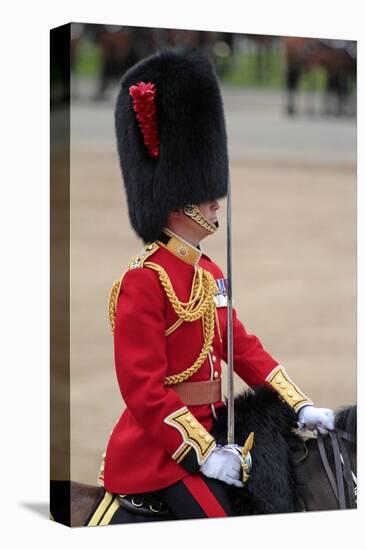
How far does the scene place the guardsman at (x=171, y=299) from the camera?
310cm

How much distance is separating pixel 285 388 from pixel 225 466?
0.39 metres

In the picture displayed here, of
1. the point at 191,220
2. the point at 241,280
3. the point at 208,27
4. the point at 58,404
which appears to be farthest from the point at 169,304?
the point at 241,280

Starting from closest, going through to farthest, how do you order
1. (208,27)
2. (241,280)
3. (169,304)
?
(169,304), (208,27), (241,280)

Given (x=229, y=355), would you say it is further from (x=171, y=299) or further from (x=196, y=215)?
(x=196, y=215)

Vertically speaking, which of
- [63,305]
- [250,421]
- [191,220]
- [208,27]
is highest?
[208,27]

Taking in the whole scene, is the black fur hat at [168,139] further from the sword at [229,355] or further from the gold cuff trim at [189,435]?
the gold cuff trim at [189,435]

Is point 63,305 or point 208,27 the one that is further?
point 208,27

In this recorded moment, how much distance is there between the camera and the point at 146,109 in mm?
3148

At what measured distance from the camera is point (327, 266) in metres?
9.61

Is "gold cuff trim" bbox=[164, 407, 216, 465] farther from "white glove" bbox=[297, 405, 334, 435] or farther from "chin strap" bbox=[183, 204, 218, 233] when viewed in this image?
"chin strap" bbox=[183, 204, 218, 233]

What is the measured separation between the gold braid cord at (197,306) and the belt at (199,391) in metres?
0.03

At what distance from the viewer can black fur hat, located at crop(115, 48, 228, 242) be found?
3.19 metres

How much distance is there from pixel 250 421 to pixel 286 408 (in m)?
0.14

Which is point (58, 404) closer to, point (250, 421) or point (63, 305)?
point (63, 305)
